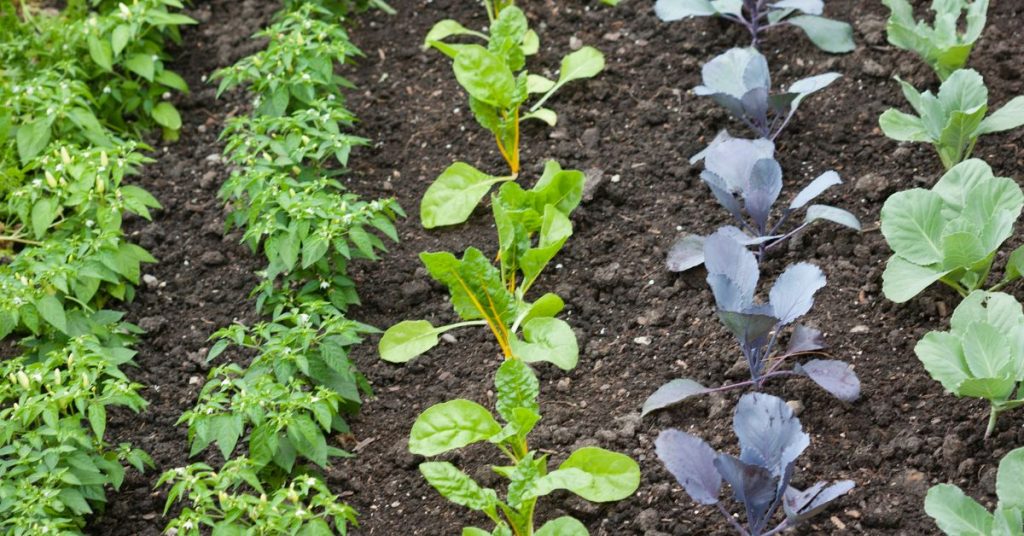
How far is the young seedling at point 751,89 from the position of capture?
4059 mm

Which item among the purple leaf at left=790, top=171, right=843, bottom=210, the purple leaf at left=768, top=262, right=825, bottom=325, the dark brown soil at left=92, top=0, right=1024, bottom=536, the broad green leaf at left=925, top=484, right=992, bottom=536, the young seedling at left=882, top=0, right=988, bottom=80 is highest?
the young seedling at left=882, top=0, right=988, bottom=80

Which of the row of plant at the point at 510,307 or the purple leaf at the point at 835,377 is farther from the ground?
the row of plant at the point at 510,307

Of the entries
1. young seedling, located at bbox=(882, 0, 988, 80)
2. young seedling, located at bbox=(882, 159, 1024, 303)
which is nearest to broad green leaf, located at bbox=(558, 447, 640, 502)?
young seedling, located at bbox=(882, 159, 1024, 303)

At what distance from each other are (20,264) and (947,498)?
2.88 meters

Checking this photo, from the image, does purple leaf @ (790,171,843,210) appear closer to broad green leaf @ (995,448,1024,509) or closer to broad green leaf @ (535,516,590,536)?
broad green leaf @ (995,448,1024,509)

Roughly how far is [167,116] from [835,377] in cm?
301

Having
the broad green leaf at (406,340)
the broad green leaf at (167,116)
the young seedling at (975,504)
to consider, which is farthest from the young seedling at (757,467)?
the broad green leaf at (167,116)

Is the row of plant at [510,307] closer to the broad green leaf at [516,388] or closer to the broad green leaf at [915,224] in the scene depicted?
the broad green leaf at [516,388]

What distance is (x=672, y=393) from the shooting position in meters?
3.46

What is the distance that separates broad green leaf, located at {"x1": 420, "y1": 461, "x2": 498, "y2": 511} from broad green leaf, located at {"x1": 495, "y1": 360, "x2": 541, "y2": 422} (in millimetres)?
242

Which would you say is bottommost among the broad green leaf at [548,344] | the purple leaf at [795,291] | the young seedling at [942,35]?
the broad green leaf at [548,344]

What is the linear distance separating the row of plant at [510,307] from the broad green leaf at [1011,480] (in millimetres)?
880

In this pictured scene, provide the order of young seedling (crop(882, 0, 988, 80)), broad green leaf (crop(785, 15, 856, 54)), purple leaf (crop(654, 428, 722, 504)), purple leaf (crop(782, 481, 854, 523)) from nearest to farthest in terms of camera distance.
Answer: purple leaf (crop(782, 481, 854, 523)), purple leaf (crop(654, 428, 722, 504)), young seedling (crop(882, 0, 988, 80)), broad green leaf (crop(785, 15, 856, 54))

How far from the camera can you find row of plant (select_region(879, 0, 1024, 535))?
2830 mm
